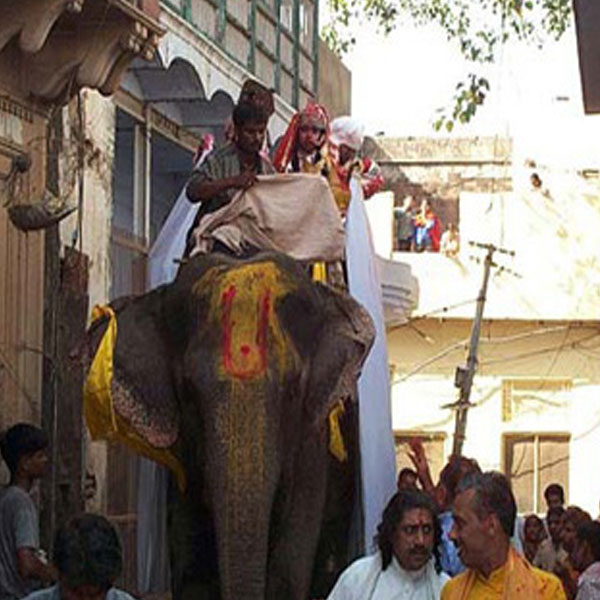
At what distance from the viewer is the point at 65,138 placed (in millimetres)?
13055

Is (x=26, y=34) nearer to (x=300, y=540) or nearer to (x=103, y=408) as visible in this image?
(x=103, y=408)

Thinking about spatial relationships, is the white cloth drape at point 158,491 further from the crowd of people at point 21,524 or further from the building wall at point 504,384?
the building wall at point 504,384

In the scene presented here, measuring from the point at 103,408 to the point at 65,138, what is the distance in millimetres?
3824

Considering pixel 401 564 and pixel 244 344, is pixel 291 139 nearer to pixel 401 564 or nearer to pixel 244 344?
pixel 244 344

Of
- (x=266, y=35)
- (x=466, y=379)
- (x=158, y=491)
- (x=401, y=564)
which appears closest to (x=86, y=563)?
(x=401, y=564)

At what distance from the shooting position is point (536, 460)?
3117 centimetres

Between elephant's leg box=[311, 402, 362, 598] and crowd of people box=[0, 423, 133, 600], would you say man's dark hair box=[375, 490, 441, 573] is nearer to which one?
crowd of people box=[0, 423, 133, 600]

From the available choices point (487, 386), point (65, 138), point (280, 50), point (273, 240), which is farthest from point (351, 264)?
point (487, 386)

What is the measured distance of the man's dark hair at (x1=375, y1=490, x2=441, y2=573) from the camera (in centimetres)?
753

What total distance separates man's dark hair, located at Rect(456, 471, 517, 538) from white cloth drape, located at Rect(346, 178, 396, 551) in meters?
3.48

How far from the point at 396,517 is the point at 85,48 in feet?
17.6

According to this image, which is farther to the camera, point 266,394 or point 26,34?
point 26,34

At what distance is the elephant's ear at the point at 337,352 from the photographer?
31.7ft

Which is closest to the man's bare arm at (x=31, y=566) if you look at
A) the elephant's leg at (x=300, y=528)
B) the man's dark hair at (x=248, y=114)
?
the elephant's leg at (x=300, y=528)
